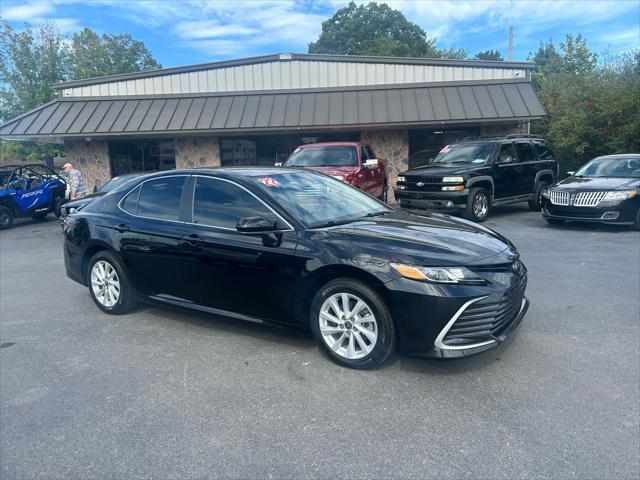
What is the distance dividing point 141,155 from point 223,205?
15.5 meters

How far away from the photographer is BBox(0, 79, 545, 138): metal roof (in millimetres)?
14688

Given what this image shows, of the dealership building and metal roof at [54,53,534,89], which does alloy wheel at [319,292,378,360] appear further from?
metal roof at [54,53,534,89]

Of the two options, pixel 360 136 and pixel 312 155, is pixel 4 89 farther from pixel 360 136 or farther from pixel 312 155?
pixel 312 155

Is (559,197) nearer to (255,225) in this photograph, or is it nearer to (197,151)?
(255,225)

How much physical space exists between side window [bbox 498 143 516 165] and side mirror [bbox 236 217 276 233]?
29.9 ft

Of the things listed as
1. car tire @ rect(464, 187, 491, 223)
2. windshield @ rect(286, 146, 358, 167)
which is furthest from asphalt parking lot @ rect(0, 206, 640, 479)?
windshield @ rect(286, 146, 358, 167)

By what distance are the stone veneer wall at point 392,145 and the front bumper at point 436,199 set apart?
5.27 meters

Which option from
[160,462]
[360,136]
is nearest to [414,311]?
[160,462]

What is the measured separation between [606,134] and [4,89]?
158ft

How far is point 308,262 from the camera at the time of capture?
12.5ft

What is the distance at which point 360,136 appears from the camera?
55.0 ft

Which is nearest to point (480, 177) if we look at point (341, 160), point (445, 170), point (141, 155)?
point (445, 170)

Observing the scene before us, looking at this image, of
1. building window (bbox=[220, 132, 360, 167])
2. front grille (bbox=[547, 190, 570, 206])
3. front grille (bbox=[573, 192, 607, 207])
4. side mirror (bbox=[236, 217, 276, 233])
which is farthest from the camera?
building window (bbox=[220, 132, 360, 167])

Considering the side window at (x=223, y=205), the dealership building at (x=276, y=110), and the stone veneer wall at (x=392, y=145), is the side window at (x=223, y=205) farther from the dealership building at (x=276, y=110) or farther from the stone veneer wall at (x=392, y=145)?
the stone veneer wall at (x=392, y=145)
